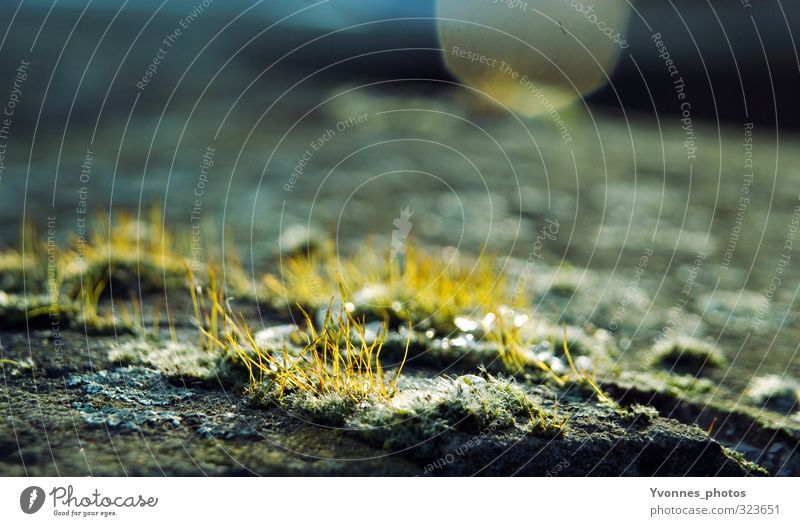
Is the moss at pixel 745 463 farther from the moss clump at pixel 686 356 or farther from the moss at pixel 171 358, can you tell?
the moss at pixel 171 358

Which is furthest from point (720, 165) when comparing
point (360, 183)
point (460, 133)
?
point (360, 183)

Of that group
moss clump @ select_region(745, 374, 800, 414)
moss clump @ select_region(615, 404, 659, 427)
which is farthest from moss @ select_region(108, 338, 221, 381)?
moss clump @ select_region(745, 374, 800, 414)

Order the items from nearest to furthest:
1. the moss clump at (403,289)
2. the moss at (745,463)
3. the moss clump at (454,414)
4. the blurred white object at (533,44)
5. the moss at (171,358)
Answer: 1. the moss clump at (454,414)
2. the moss at (745,463)
3. the moss at (171,358)
4. the moss clump at (403,289)
5. the blurred white object at (533,44)

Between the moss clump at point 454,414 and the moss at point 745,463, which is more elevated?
the moss clump at point 454,414

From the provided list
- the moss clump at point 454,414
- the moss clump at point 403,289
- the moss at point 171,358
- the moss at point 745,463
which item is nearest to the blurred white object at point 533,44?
the moss clump at point 403,289

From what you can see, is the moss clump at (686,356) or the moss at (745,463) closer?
the moss at (745,463)

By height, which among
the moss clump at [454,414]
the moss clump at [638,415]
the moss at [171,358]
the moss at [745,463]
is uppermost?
the moss clump at [454,414]

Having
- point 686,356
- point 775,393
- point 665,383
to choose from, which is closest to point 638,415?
point 665,383
